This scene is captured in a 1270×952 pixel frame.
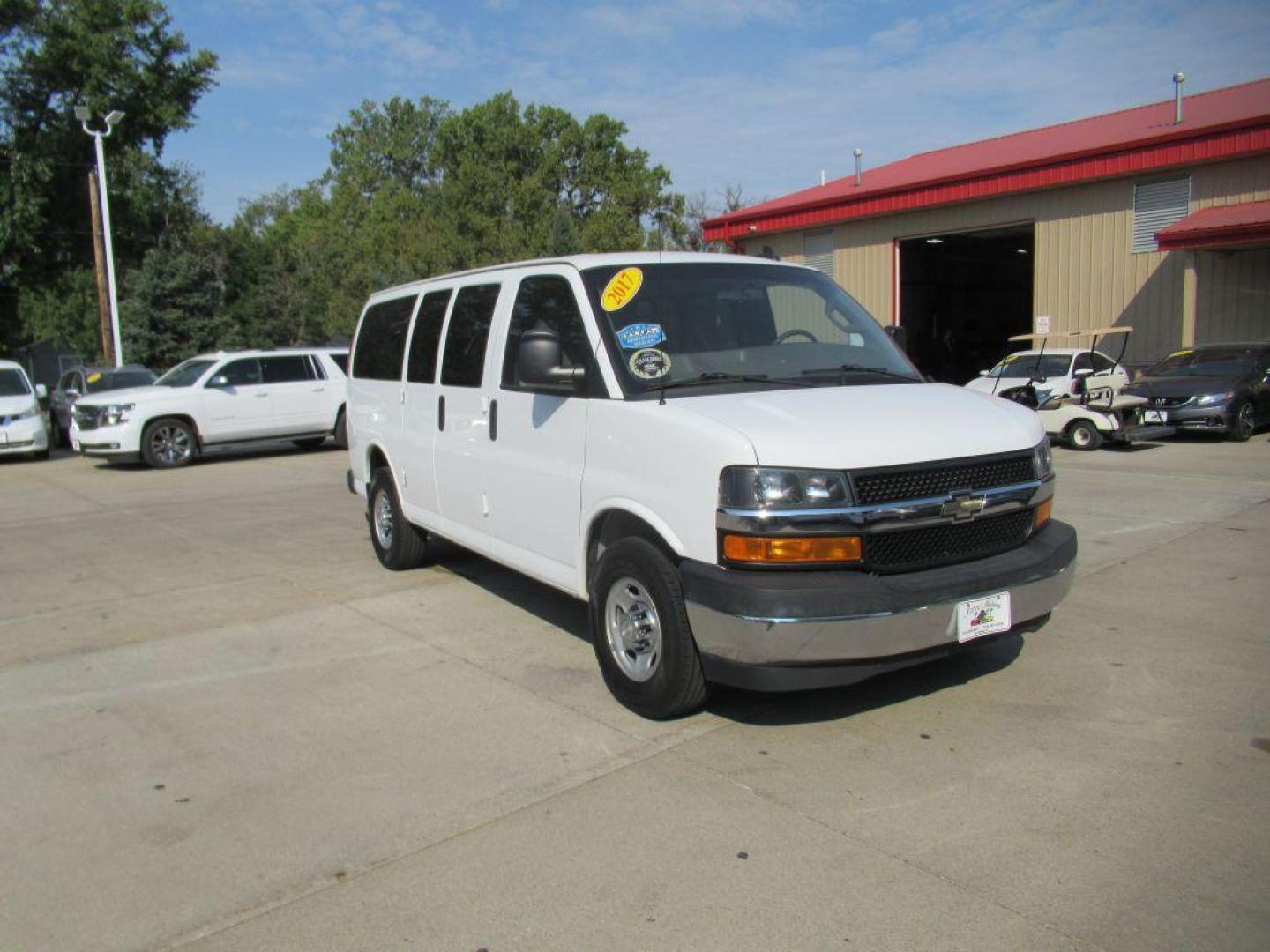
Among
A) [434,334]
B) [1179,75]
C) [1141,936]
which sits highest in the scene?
[1179,75]

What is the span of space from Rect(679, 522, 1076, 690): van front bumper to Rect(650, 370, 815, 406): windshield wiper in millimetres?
914

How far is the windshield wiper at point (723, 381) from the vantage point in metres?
4.70

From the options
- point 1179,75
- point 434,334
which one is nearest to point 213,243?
point 1179,75

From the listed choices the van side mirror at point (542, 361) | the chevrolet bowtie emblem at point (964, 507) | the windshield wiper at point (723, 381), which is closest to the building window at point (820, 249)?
the windshield wiper at point (723, 381)

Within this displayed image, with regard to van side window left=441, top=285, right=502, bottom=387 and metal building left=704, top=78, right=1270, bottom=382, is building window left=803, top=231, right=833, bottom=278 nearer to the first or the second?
metal building left=704, top=78, right=1270, bottom=382

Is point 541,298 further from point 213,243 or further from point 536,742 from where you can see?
point 213,243

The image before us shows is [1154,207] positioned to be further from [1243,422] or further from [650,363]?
[650,363]

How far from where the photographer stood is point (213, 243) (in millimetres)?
49344

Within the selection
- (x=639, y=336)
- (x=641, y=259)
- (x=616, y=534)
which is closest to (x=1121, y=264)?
(x=641, y=259)

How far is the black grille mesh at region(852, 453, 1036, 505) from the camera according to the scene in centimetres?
403

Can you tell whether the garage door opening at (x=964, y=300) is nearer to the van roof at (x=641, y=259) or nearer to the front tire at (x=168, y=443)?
the front tire at (x=168, y=443)

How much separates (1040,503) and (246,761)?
362 centimetres

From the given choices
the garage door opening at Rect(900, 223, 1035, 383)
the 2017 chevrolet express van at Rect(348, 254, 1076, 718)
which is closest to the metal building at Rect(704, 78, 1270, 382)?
the garage door opening at Rect(900, 223, 1035, 383)

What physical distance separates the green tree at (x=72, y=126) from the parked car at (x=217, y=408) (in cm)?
2678
